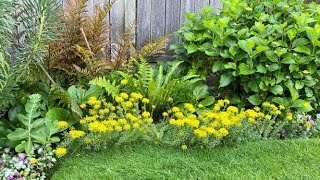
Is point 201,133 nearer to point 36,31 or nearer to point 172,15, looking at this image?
point 36,31

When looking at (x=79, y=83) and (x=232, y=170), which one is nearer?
(x=232, y=170)

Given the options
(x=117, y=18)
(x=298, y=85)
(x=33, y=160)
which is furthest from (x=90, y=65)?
(x=298, y=85)

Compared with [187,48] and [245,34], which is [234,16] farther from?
[187,48]

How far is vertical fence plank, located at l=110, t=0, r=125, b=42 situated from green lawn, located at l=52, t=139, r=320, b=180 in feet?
5.99

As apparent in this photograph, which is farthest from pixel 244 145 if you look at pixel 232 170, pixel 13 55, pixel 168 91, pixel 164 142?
pixel 13 55

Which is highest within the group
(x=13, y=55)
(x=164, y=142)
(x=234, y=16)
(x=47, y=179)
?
(x=234, y=16)

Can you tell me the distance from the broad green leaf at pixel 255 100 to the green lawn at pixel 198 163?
77 centimetres

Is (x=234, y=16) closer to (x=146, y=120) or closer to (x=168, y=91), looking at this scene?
(x=168, y=91)

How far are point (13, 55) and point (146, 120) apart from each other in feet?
5.44

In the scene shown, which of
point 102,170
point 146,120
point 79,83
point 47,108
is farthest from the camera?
point 79,83

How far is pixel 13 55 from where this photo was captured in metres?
4.05

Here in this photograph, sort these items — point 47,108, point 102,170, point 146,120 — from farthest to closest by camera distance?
point 47,108 < point 146,120 < point 102,170

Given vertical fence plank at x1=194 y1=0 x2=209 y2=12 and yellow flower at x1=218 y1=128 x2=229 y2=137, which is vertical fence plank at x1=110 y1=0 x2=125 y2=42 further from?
yellow flower at x1=218 y1=128 x2=229 y2=137

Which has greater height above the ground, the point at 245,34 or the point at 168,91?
the point at 245,34
